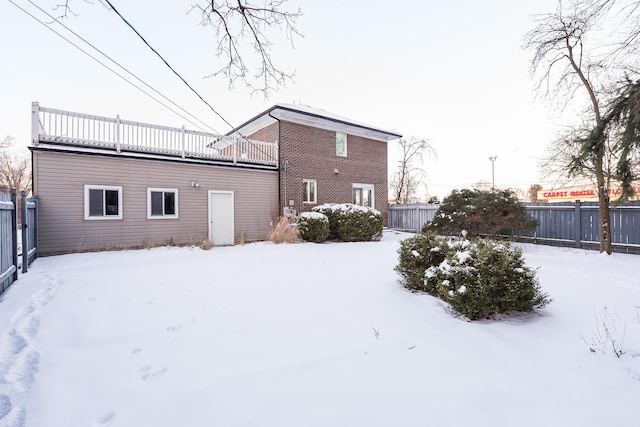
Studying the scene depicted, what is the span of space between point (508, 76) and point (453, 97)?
16.7 ft

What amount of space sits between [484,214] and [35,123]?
14866mm

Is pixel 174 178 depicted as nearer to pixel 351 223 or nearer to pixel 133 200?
pixel 133 200

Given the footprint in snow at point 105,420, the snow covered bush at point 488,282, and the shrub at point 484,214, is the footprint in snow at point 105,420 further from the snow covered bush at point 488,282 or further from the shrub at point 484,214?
the shrub at point 484,214

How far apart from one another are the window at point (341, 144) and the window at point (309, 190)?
2.53 metres

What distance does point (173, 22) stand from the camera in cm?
566

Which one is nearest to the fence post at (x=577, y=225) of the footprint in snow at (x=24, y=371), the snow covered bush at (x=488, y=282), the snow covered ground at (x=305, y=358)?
the snow covered ground at (x=305, y=358)

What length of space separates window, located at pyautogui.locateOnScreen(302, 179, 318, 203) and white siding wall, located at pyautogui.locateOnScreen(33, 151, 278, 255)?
2054 millimetres

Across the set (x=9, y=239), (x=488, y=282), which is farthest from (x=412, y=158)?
(x=9, y=239)

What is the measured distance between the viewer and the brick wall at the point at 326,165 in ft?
46.3

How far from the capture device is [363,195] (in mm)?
17375

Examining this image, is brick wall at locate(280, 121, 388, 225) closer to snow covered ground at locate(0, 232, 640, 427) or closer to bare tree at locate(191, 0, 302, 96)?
bare tree at locate(191, 0, 302, 96)

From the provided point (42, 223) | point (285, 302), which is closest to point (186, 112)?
point (42, 223)


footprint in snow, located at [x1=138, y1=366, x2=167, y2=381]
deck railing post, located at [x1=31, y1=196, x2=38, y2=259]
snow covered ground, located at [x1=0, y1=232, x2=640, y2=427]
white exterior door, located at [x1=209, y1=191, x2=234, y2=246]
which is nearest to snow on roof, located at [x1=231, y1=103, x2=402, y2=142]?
white exterior door, located at [x1=209, y1=191, x2=234, y2=246]

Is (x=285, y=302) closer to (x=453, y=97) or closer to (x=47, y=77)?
(x=47, y=77)
